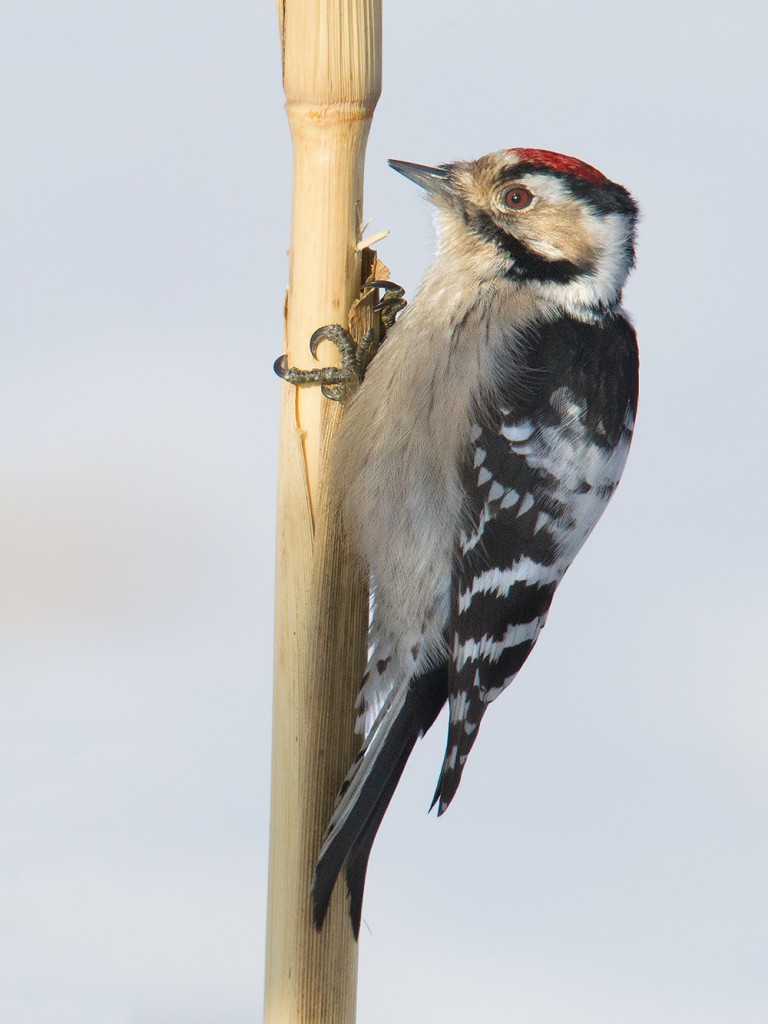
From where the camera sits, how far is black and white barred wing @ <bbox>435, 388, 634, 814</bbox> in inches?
80.6

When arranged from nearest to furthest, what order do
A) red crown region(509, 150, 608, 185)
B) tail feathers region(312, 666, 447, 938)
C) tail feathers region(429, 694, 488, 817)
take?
1. tail feathers region(312, 666, 447, 938)
2. tail feathers region(429, 694, 488, 817)
3. red crown region(509, 150, 608, 185)

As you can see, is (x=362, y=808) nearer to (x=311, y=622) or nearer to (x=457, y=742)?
(x=457, y=742)

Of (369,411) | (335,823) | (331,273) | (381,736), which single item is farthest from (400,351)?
(335,823)

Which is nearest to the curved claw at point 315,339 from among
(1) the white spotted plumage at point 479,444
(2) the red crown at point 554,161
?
(1) the white spotted plumage at point 479,444

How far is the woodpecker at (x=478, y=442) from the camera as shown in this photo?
6.75 feet

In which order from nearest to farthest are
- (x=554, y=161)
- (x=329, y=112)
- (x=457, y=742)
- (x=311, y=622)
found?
1. (x=329, y=112)
2. (x=311, y=622)
3. (x=457, y=742)
4. (x=554, y=161)

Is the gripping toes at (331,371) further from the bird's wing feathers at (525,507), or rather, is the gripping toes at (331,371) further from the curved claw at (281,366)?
the bird's wing feathers at (525,507)

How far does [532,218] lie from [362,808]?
1.15 meters

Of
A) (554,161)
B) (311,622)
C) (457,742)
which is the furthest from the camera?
(554,161)

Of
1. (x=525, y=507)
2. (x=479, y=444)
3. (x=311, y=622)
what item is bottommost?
(x=311, y=622)

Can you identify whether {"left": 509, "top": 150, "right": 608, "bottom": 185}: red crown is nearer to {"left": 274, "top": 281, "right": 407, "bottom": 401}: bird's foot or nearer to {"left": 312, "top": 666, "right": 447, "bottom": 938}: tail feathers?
{"left": 274, "top": 281, "right": 407, "bottom": 401}: bird's foot

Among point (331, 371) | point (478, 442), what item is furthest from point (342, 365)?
point (478, 442)

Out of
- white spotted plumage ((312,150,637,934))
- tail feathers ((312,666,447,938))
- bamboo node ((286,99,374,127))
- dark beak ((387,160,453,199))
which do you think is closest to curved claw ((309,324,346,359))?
white spotted plumage ((312,150,637,934))

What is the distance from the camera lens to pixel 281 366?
196cm
